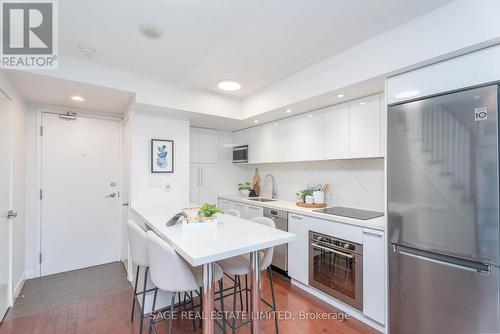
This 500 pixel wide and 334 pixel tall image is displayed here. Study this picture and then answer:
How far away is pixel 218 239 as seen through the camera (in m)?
1.53

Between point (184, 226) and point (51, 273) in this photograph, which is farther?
point (51, 273)

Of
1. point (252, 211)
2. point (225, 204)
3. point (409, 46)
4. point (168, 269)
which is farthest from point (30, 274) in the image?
point (409, 46)

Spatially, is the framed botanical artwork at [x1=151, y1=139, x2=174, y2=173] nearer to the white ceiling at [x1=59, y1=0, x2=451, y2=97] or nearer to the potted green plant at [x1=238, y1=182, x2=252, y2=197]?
the white ceiling at [x1=59, y1=0, x2=451, y2=97]

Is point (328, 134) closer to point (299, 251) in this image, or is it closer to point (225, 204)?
point (299, 251)

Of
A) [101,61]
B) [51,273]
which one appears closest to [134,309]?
[51,273]

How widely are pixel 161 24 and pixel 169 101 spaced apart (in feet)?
3.86

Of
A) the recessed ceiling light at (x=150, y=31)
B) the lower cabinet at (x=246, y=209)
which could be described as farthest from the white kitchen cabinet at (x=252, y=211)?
the recessed ceiling light at (x=150, y=31)

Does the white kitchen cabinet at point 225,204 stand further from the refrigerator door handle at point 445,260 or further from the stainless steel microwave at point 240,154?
the refrigerator door handle at point 445,260

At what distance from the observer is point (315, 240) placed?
8.31 feet

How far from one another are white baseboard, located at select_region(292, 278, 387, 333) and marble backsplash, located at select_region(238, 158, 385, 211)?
1050 mm

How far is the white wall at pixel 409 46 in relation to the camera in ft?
4.70

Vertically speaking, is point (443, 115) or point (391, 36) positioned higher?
point (391, 36)

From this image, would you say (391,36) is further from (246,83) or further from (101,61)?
(101,61)

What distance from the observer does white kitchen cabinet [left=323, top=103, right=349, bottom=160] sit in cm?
258
